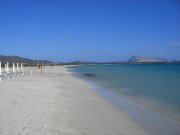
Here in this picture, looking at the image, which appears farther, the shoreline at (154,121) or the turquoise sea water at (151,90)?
the turquoise sea water at (151,90)

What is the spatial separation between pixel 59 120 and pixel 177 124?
4.07 metres

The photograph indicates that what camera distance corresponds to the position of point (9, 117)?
855cm

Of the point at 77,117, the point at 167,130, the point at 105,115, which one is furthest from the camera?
the point at 105,115

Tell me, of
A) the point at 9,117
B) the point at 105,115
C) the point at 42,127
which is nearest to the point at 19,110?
the point at 9,117

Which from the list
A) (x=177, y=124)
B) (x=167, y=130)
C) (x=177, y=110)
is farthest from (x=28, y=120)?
(x=177, y=110)

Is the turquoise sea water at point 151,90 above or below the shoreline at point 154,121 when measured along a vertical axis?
below

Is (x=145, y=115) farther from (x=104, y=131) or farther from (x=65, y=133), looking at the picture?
(x=65, y=133)

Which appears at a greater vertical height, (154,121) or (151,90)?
(154,121)

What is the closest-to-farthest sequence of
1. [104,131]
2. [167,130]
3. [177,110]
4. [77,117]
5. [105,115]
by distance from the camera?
[104,131] < [167,130] < [77,117] < [105,115] < [177,110]

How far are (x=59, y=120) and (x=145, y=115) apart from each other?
3.93 meters

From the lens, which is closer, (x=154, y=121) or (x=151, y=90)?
(x=154, y=121)

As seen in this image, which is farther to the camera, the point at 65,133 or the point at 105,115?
the point at 105,115

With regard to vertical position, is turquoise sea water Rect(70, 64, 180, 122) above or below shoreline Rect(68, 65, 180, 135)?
below

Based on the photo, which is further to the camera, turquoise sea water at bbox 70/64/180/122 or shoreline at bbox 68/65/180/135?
turquoise sea water at bbox 70/64/180/122
